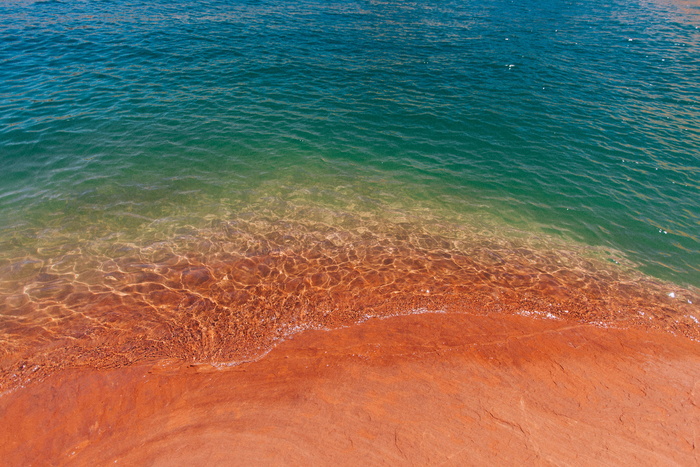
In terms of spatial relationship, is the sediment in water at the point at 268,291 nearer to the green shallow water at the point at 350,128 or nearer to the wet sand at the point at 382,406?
the wet sand at the point at 382,406

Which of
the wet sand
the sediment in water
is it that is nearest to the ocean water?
the sediment in water

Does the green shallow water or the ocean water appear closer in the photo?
the ocean water

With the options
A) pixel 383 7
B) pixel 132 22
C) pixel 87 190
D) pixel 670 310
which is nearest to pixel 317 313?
pixel 670 310

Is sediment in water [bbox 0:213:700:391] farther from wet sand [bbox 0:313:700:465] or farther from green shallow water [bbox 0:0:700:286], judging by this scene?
green shallow water [bbox 0:0:700:286]

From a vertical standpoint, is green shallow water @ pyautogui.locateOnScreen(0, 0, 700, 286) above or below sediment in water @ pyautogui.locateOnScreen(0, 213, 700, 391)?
above

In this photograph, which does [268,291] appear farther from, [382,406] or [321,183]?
[321,183]

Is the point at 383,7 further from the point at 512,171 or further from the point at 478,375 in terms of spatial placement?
the point at 478,375

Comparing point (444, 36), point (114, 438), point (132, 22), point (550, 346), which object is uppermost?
point (444, 36)
